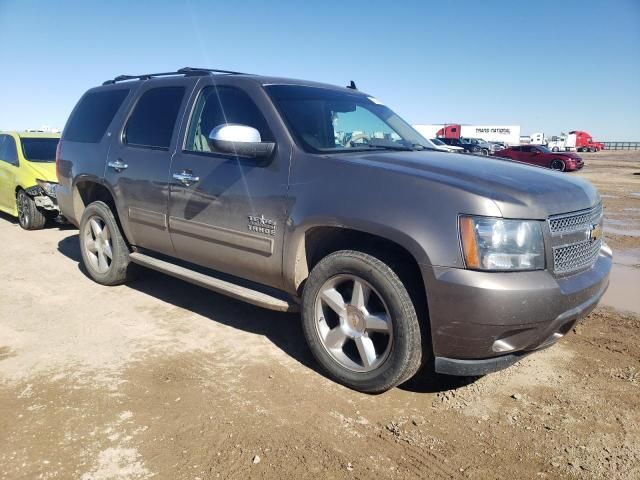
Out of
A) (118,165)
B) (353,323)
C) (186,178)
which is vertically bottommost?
(353,323)

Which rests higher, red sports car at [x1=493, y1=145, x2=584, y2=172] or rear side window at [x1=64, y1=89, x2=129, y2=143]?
rear side window at [x1=64, y1=89, x2=129, y2=143]

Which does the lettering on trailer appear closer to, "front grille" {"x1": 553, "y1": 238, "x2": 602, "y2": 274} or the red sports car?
the red sports car

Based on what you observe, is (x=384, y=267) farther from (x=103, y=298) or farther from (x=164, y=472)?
(x=103, y=298)

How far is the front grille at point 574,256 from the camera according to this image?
2809 millimetres

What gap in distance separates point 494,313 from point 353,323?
89cm

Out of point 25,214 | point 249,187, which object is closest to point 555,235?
point 249,187

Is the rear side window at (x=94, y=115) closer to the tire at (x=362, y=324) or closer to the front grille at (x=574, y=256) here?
the tire at (x=362, y=324)

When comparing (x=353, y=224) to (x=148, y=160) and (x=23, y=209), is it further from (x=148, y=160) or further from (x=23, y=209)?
(x=23, y=209)

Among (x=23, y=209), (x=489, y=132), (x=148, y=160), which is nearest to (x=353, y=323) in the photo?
(x=148, y=160)

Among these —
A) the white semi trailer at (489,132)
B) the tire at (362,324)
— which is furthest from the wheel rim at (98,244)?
the white semi trailer at (489,132)

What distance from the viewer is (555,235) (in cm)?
279

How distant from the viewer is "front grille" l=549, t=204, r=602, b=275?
2807mm

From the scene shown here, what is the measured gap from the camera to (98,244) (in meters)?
5.23

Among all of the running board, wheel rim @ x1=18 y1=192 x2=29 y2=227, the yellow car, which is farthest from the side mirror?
wheel rim @ x1=18 y1=192 x2=29 y2=227
